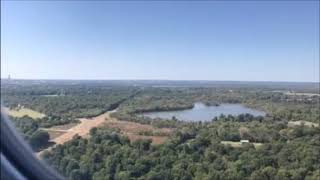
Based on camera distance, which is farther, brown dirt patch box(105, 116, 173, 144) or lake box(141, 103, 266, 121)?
lake box(141, 103, 266, 121)

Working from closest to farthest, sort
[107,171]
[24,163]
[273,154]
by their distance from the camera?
[24,163] < [107,171] < [273,154]

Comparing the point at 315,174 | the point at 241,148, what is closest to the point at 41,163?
the point at 315,174

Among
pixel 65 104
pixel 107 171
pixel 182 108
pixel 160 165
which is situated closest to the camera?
pixel 107 171

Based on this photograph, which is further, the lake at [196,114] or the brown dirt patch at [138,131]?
the lake at [196,114]

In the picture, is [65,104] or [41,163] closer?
[41,163]

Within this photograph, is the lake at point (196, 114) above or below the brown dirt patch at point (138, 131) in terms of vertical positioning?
below

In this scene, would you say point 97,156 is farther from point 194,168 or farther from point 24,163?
point 24,163

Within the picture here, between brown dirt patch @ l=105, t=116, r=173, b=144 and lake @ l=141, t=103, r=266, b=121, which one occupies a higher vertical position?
brown dirt patch @ l=105, t=116, r=173, b=144

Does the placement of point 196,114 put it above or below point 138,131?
below

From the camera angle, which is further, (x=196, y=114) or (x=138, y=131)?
(x=196, y=114)

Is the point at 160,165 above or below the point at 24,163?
below

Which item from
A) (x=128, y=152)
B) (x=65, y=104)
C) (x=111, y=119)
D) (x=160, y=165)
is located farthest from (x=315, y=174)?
(x=65, y=104)
